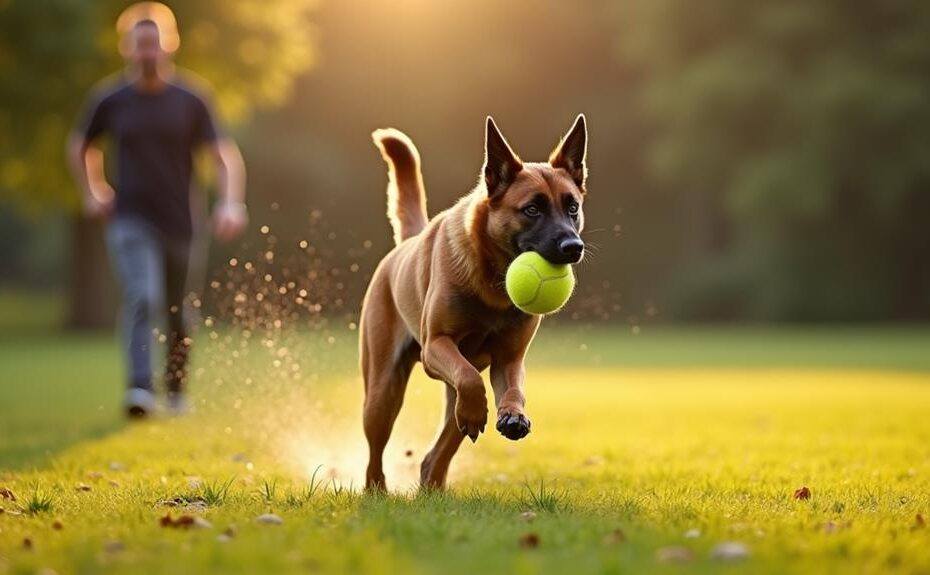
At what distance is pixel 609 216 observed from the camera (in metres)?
43.6

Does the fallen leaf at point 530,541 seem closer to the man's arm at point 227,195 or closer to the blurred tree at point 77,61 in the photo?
the man's arm at point 227,195

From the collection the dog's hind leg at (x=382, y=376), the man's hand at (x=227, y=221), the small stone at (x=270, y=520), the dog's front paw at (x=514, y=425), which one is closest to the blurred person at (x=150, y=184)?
the man's hand at (x=227, y=221)

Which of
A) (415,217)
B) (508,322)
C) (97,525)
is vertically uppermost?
(415,217)

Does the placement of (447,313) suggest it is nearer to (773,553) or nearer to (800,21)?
(773,553)

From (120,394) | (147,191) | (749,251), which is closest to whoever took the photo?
(147,191)

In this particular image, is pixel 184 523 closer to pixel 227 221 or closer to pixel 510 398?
pixel 510 398

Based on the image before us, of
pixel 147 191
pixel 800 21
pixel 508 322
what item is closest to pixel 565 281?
pixel 508 322

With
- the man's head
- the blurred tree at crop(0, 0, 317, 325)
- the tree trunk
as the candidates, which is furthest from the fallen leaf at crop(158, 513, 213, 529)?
the tree trunk

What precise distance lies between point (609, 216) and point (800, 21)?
1286cm

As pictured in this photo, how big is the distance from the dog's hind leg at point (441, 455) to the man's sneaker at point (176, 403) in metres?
4.64

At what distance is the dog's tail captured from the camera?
7.01 m

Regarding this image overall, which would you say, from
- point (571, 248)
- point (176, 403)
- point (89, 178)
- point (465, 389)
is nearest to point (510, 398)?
point (465, 389)

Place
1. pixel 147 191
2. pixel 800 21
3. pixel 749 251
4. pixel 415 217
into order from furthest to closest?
pixel 749 251 < pixel 800 21 < pixel 147 191 < pixel 415 217

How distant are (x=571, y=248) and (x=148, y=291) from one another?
531 cm
